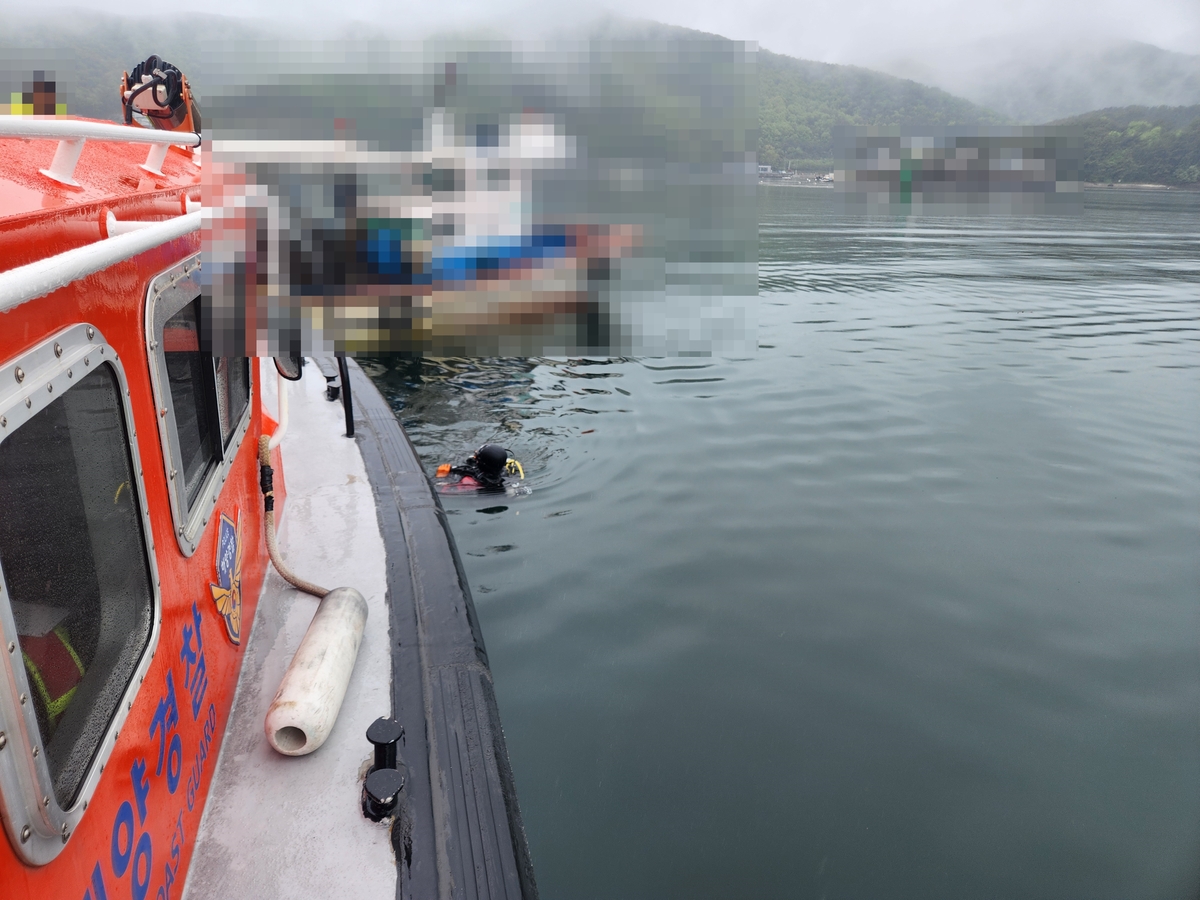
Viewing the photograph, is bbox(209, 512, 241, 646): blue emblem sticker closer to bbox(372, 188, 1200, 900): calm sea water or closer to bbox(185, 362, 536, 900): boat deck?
bbox(185, 362, 536, 900): boat deck

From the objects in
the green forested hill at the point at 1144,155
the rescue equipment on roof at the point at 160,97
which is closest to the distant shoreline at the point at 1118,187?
the green forested hill at the point at 1144,155

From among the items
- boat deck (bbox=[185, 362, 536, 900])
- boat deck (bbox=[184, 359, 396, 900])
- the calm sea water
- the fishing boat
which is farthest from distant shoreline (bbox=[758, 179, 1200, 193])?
the fishing boat

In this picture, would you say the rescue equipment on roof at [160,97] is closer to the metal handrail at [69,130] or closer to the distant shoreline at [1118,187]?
the metal handrail at [69,130]

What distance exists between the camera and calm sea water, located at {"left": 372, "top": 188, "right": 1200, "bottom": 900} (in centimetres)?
344

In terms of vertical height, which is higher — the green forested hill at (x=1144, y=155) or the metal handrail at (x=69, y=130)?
the green forested hill at (x=1144, y=155)

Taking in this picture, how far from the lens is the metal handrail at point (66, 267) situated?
1.01 metres

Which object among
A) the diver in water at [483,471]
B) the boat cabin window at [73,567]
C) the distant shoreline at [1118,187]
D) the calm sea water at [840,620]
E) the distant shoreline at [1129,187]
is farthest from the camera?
the distant shoreline at [1129,187]

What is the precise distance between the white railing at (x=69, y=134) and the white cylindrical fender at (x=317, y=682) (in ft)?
5.86

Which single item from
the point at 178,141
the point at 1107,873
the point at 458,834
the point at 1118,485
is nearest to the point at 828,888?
the point at 1107,873

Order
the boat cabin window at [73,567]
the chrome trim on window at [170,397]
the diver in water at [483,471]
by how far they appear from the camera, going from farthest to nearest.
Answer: the diver in water at [483,471]
the chrome trim on window at [170,397]
the boat cabin window at [73,567]

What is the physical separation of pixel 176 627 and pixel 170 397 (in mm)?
657

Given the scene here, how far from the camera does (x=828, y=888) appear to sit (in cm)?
323

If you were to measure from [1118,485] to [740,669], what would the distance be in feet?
16.2

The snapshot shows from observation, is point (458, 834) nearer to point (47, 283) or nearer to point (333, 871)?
point (333, 871)
